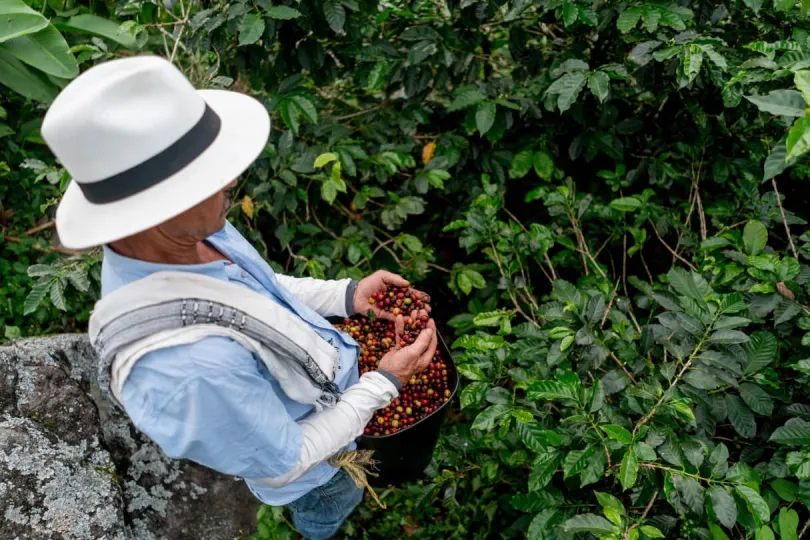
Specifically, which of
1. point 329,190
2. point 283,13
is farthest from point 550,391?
point 283,13

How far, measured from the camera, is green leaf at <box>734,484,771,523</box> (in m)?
1.54

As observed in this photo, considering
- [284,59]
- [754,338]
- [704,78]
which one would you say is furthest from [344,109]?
[754,338]

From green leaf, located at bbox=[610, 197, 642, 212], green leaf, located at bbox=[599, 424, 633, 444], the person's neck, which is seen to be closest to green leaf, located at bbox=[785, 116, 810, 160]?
green leaf, located at bbox=[599, 424, 633, 444]

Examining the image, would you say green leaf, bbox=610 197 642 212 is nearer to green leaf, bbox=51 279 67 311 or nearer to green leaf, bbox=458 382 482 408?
green leaf, bbox=458 382 482 408

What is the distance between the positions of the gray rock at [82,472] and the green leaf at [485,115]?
1.85 meters

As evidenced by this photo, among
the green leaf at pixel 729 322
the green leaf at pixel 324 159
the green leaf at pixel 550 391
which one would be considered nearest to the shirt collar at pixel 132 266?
the green leaf at pixel 550 391

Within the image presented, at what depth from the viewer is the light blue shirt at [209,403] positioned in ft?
4.15

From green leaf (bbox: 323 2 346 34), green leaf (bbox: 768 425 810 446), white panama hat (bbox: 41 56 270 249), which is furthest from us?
green leaf (bbox: 323 2 346 34)

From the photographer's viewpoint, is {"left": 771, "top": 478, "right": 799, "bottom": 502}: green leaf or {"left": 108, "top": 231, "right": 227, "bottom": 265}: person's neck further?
{"left": 771, "top": 478, "right": 799, "bottom": 502}: green leaf

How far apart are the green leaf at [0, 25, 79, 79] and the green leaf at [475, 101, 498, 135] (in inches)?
87.5

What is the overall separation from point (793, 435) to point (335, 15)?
2.05m

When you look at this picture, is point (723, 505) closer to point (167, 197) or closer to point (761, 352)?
point (761, 352)

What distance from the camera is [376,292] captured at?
221 centimetres

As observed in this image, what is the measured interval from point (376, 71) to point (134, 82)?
1.55m
